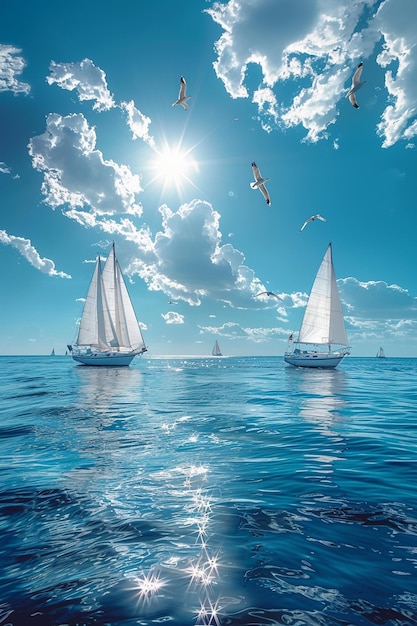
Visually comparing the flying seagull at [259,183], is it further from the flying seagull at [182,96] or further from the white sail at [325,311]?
the white sail at [325,311]

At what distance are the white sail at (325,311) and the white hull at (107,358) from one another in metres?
37.4

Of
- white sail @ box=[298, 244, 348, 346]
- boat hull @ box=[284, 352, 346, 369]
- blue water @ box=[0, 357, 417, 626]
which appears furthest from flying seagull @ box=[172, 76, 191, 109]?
boat hull @ box=[284, 352, 346, 369]

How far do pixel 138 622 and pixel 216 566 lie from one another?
1.34 m

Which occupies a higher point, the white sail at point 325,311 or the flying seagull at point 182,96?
the flying seagull at point 182,96

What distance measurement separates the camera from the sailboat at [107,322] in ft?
222

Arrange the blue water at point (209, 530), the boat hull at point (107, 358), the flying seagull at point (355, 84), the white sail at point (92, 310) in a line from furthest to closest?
the boat hull at point (107, 358), the white sail at point (92, 310), the flying seagull at point (355, 84), the blue water at point (209, 530)

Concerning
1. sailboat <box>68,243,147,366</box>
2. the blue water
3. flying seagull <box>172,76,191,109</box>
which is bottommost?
the blue water

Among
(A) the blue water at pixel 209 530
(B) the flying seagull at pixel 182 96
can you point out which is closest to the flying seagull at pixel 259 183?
(B) the flying seagull at pixel 182 96

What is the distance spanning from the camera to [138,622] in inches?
140

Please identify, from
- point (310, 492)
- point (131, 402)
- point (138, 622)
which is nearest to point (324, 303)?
point (131, 402)

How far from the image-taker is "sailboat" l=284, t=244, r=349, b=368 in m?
62.3

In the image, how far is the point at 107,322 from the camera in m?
67.6

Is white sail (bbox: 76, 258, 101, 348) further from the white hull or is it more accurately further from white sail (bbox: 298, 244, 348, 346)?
white sail (bbox: 298, 244, 348, 346)

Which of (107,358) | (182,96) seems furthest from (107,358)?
(182,96)
